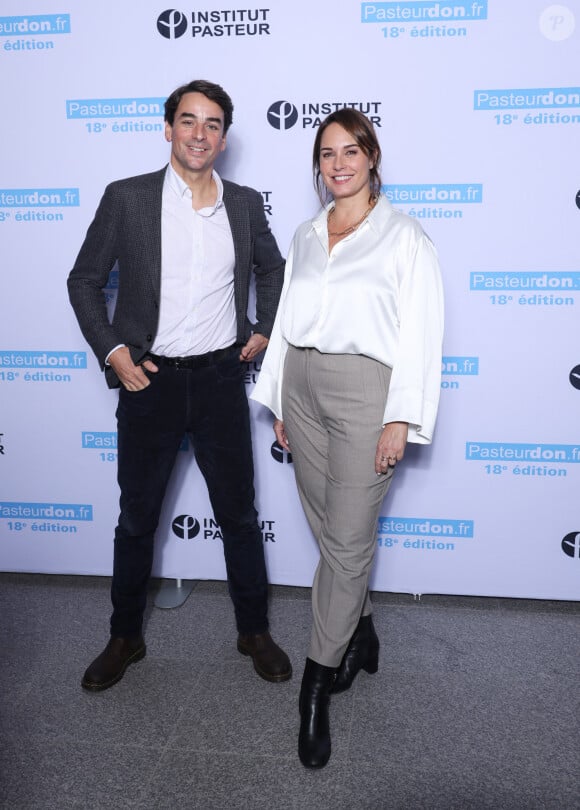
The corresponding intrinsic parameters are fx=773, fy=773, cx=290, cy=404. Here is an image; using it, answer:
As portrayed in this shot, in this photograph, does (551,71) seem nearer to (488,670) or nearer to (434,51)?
(434,51)

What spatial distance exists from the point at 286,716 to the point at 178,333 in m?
1.17

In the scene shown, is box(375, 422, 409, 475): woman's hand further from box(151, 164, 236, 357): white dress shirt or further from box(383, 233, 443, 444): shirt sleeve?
box(151, 164, 236, 357): white dress shirt

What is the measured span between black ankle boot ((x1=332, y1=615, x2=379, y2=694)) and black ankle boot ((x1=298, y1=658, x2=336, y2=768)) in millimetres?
163

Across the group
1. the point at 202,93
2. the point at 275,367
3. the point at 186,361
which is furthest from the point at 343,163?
the point at 186,361

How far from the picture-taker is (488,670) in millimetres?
2490

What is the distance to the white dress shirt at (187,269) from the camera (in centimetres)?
228

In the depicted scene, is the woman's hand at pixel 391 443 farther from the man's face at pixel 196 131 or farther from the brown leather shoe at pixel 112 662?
the brown leather shoe at pixel 112 662

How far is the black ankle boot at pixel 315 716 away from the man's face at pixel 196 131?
1.46 metres

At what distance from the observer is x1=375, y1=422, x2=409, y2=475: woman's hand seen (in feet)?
6.64

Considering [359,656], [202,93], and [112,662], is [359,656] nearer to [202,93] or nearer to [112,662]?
[112,662]

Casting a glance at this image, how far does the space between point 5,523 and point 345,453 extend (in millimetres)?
1770

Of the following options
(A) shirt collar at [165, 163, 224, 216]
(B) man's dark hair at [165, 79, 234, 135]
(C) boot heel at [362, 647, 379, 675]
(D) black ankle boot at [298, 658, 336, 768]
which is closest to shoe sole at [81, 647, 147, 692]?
(D) black ankle boot at [298, 658, 336, 768]

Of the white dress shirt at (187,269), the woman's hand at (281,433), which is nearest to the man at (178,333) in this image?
the white dress shirt at (187,269)

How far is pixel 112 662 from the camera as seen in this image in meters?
2.45
